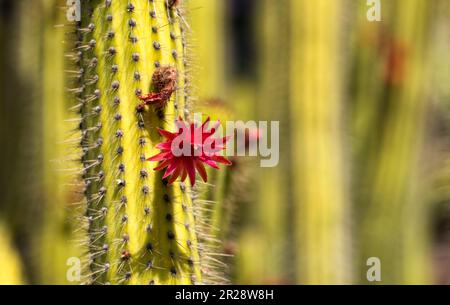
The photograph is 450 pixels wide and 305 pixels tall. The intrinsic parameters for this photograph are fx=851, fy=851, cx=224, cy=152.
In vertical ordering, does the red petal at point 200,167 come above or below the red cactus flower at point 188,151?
below

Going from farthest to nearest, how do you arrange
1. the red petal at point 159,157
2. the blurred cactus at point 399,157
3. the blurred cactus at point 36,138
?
the blurred cactus at point 399,157 < the blurred cactus at point 36,138 < the red petal at point 159,157

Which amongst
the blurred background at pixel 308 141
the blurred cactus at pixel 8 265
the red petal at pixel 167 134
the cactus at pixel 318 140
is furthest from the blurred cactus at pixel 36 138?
the red petal at pixel 167 134

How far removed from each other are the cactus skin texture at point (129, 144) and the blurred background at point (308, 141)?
650mm

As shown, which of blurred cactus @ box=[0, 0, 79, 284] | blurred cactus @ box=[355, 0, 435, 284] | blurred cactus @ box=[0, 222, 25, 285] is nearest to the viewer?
blurred cactus @ box=[0, 222, 25, 285]

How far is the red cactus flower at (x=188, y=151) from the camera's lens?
196 centimetres

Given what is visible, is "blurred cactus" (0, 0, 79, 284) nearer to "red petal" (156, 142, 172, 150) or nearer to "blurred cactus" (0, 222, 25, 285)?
"blurred cactus" (0, 222, 25, 285)

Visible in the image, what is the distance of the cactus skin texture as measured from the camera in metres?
2.00

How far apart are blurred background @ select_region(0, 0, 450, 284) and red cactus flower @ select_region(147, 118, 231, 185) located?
2.28ft

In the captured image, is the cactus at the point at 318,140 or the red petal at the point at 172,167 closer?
the red petal at the point at 172,167

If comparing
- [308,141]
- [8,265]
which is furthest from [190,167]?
[308,141]

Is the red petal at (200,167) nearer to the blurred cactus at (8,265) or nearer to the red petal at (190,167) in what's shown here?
the red petal at (190,167)

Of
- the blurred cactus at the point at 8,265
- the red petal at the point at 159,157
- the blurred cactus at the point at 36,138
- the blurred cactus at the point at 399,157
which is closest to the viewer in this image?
the red petal at the point at 159,157

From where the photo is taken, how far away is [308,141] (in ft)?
11.2

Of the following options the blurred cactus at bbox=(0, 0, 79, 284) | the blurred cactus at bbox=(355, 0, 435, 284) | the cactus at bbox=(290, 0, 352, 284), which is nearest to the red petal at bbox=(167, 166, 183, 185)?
the blurred cactus at bbox=(0, 0, 79, 284)
